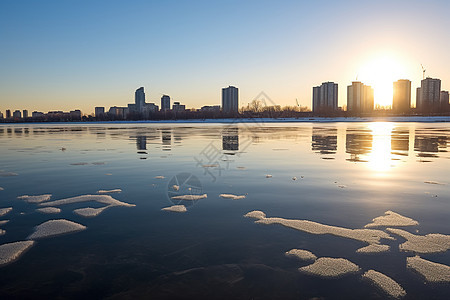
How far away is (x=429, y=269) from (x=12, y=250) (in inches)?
236

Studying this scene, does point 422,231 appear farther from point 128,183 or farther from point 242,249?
point 128,183

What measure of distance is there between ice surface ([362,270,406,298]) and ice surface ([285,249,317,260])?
763mm

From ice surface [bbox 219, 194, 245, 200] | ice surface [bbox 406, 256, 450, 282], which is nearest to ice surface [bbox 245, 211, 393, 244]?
ice surface [bbox 406, 256, 450, 282]

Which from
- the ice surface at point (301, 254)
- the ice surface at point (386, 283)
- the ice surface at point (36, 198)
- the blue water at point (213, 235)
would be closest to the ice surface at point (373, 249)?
the blue water at point (213, 235)

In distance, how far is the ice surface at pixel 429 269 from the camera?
409 cm

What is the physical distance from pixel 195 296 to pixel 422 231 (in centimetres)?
423

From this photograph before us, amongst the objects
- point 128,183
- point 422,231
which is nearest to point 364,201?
point 422,231

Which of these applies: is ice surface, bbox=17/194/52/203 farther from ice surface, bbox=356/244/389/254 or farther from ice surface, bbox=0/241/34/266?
ice surface, bbox=356/244/389/254

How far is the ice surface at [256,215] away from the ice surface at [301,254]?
161 cm

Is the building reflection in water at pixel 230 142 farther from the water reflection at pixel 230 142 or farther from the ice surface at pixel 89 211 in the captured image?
the ice surface at pixel 89 211

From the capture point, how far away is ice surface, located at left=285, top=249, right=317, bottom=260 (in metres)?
4.69

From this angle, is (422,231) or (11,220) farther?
(11,220)

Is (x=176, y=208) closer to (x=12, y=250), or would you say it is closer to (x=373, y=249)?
(x=12, y=250)

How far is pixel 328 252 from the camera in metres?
4.85
